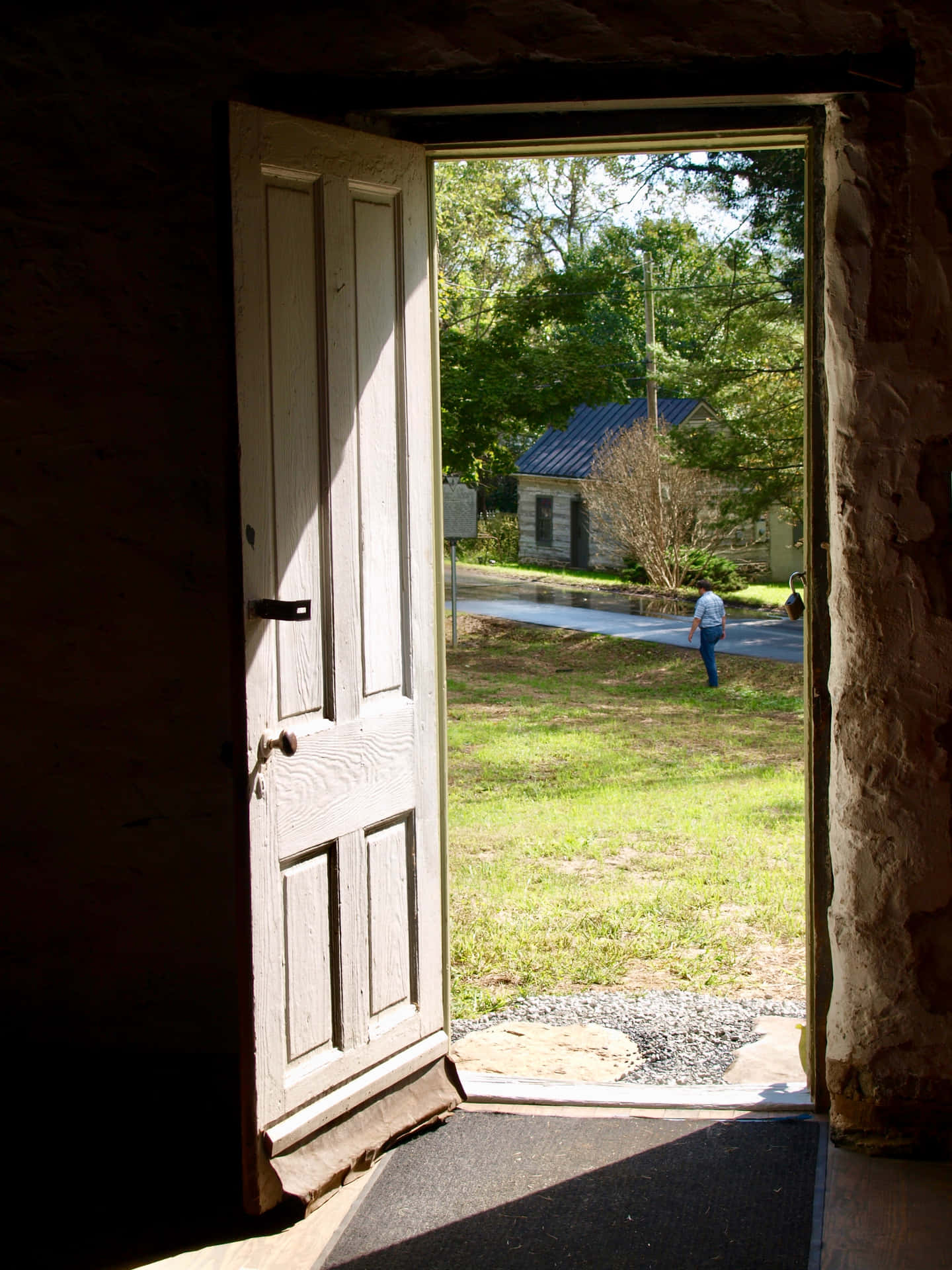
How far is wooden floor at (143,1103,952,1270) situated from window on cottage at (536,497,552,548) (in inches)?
733

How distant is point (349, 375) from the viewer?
105 inches

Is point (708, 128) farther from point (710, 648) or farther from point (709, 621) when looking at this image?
point (710, 648)

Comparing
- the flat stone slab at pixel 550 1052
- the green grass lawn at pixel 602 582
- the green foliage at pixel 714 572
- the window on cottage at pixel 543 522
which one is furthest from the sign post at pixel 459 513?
the flat stone slab at pixel 550 1052

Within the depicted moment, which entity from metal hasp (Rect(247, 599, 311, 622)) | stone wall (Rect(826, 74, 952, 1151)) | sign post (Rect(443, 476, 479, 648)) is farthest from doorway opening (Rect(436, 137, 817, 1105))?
metal hasp (Rect(247, 599, 311, 622))

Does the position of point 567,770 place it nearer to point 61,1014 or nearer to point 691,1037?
point 691,1037

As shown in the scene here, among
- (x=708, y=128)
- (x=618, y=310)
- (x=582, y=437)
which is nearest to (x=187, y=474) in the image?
(x=708, y=128)

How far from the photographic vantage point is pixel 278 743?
237cm

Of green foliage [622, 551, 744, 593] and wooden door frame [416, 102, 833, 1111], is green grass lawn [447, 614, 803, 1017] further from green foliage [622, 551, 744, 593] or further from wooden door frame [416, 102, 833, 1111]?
green foliage [622, 551, 744, 593]

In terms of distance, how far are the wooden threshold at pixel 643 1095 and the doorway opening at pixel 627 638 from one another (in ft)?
0.07

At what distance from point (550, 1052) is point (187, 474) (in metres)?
1.95

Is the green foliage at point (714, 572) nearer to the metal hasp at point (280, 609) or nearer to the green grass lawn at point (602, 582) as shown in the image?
the green grass lawn at point (602, 582)

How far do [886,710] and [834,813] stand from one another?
0.28m

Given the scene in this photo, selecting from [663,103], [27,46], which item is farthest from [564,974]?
[27,46]

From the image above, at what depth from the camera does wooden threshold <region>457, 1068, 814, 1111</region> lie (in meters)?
2.98
